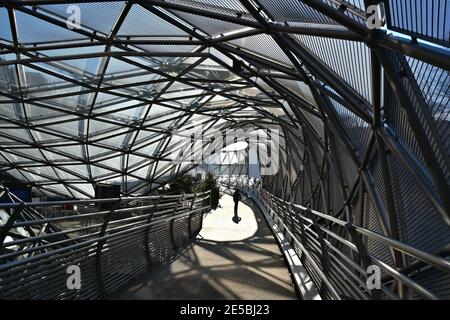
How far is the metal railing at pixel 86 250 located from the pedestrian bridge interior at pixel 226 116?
1.3 inches

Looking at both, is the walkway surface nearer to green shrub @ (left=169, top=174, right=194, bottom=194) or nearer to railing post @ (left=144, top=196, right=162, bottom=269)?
railing post @ (left=144, top=196, right=162, bottom=269)

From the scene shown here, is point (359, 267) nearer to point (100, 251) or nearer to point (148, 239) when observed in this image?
point (100, 251)

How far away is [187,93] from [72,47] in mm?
8468

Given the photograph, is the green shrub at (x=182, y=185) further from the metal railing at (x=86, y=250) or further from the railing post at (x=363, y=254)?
the railing post at (x=363, y=254)

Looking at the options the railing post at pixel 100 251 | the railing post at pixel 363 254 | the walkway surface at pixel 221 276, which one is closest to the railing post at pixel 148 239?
the walkway surface at pixel 221 276

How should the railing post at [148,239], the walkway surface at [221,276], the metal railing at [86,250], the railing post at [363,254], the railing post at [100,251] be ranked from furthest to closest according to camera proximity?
1. the railing post at [148,239]
2. the walkway surface at [221,276]
3. the railing post at [100,251]
4. the metal railing at [86,250]
5. the railing post at [363,254]

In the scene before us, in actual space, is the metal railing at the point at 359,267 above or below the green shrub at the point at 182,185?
below

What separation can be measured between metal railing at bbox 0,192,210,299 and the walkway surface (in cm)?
42

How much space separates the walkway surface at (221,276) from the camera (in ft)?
22.7

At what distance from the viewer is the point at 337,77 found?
1126cm

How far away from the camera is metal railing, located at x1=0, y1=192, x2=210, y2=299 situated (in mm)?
4352

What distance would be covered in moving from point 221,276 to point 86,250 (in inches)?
127

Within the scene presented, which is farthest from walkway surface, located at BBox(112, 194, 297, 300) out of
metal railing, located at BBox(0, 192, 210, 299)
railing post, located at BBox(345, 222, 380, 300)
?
railing post, located at BBox(345, 222, 380, 300)
